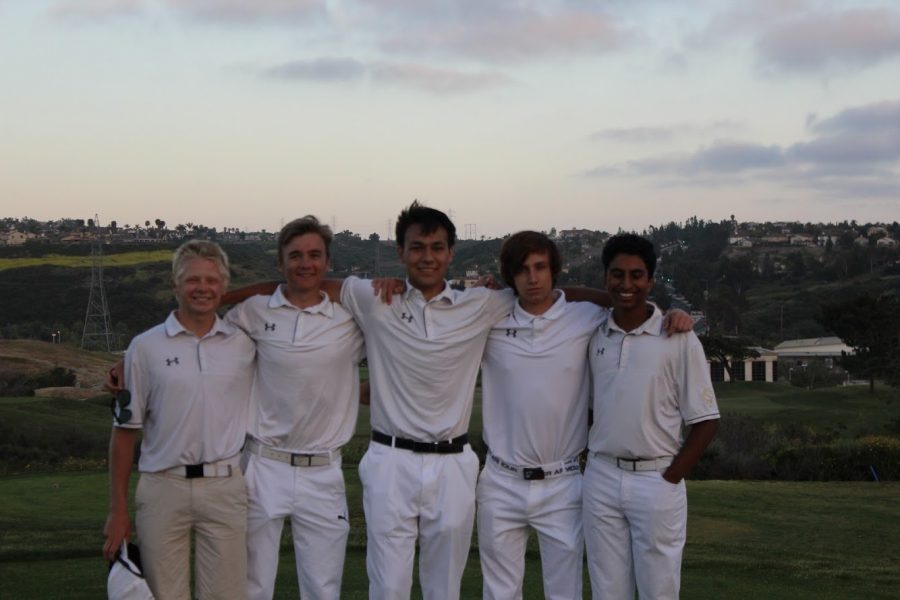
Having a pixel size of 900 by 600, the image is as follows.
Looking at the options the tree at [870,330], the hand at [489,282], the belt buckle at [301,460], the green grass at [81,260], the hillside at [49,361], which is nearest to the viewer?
the belt buckle at [301,460]

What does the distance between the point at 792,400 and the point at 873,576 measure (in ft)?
117

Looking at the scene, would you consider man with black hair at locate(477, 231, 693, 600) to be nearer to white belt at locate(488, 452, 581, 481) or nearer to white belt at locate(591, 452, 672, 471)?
white belt at locate(488, 452, 581, 481)

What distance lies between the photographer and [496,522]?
620 cm

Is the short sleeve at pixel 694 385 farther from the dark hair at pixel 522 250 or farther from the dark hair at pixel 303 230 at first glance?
the dark hair at pixel 303 230

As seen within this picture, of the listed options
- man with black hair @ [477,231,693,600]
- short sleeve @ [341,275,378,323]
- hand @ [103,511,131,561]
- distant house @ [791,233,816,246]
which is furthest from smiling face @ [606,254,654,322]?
distant house @ [791,233,816,246]

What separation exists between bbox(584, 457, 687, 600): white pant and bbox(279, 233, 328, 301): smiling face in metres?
2.00

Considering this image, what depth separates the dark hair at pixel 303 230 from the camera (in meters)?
6.24

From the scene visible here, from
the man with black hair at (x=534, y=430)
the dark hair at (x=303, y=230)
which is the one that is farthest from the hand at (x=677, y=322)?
the dark hair at (x=303, y=230)

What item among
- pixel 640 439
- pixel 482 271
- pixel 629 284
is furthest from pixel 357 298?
pixel 482 271

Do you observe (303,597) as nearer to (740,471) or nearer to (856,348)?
(740,471)

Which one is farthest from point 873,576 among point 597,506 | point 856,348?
point 856,348

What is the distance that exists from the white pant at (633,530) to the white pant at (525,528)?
0.35 ft

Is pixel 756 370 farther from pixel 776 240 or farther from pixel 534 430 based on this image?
pixel 776 240

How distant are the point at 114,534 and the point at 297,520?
102cm
